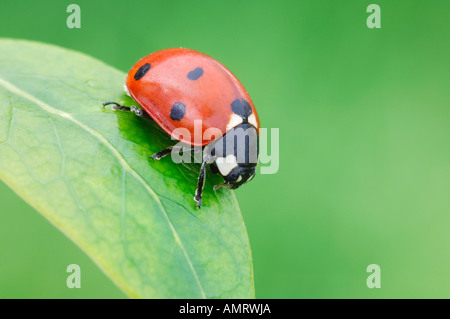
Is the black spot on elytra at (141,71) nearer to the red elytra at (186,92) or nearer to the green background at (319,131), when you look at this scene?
the red elytra at (186,92)

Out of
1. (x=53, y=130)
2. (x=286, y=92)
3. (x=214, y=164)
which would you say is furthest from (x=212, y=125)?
(x=286, y=92)

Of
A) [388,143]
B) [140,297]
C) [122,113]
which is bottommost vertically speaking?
[140,297]

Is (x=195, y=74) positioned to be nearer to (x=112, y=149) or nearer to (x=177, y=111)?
(x=177, y=111)

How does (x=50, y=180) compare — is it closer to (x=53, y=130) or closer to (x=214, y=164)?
(x=53, y=130)

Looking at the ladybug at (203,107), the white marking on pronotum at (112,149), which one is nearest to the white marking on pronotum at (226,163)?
→ the ladybug at (203,107)

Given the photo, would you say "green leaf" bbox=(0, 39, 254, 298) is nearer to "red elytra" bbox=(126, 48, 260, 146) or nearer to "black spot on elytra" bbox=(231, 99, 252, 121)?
"red elytra" bbox=(126, 48, 260, 146)

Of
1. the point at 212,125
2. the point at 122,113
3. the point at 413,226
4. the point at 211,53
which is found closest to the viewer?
the point at 122,113

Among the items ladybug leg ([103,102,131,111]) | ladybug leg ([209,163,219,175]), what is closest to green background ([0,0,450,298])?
ladybug leg ([209,163,219,175])
